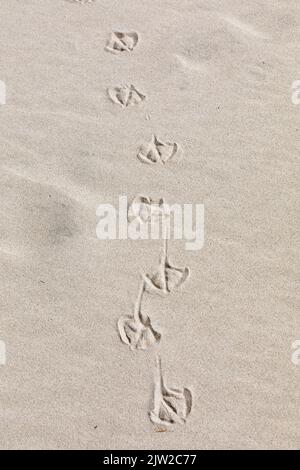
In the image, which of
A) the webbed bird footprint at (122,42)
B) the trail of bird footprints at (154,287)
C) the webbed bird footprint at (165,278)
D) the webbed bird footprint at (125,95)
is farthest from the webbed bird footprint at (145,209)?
the webbed bird footprint at (122,42)

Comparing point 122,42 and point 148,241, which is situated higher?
point 122,42

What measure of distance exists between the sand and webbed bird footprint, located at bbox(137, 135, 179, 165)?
0.05 metres

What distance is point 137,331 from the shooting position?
2.63 metres

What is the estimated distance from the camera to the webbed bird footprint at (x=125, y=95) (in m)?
3.60

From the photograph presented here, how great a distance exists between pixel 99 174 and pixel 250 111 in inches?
35.6

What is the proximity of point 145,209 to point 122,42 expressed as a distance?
1.36 m

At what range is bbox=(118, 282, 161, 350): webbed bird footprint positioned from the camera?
8.54ft

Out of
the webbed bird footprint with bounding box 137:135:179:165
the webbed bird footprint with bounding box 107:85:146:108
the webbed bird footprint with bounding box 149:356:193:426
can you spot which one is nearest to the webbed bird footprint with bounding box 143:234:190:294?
the webbed bird footprint with bounding box 149:356:193:426

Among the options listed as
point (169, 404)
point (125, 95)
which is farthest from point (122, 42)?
point (169, 404)

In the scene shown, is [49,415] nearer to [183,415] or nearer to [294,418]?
[183,415]

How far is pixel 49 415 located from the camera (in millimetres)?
2402

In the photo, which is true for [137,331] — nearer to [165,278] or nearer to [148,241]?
[165,278]

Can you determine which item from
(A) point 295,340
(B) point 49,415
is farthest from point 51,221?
(A) point 295,340

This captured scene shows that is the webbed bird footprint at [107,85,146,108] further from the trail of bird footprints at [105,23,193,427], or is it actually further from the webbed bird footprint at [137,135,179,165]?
the webbed bird footprint at [137,135,179,165]
